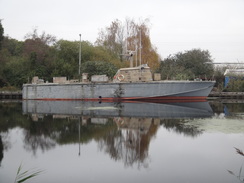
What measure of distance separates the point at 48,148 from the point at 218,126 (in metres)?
8.03

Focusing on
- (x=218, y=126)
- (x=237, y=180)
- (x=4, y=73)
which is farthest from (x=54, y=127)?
(x=4, y=73)

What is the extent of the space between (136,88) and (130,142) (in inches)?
888

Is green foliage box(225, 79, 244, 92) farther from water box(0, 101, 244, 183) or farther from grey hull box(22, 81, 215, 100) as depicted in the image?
water box(0, 101, 244, 183)

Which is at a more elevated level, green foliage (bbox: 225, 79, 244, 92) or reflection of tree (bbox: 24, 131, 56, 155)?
green foliage (bbox: 225, 79, 244, 92)

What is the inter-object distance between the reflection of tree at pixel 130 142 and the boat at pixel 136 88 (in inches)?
694

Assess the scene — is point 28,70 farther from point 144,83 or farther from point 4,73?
point 144,83

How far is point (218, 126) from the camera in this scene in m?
13.5

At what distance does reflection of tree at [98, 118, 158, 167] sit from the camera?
7993 millimetres

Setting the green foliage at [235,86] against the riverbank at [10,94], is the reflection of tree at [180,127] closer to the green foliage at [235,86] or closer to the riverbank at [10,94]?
the green foliage at [235,86]

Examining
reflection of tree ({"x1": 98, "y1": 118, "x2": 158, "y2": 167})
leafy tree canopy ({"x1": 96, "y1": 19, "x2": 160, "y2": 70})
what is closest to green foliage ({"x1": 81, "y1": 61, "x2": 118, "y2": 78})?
leafy tree canopy ({"x1": 96, "y1": 19, "x2": 160, "y2": 70})

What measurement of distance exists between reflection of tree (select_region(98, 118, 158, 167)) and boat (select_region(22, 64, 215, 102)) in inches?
694

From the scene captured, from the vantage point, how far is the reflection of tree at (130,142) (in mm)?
7993

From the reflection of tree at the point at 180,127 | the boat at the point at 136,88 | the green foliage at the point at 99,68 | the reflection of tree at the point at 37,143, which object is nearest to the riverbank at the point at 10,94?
the green foliage at the point at 99,68

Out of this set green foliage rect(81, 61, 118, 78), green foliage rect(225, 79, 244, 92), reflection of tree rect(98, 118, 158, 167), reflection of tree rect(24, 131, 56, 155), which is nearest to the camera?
reflection of tree rect(98, 118, 158, 167)
